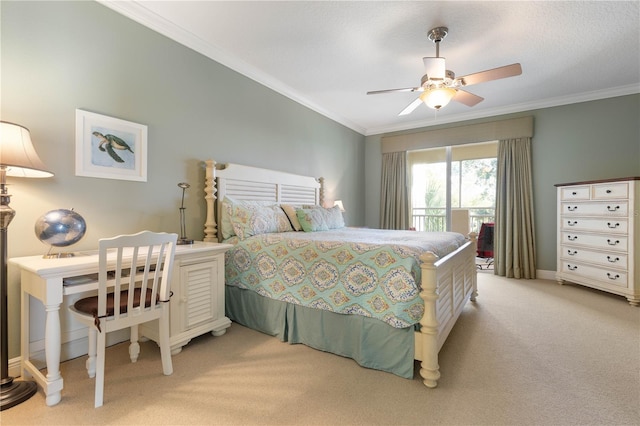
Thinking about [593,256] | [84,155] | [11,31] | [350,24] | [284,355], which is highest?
[350,24]

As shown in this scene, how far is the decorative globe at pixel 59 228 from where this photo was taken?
1712mm

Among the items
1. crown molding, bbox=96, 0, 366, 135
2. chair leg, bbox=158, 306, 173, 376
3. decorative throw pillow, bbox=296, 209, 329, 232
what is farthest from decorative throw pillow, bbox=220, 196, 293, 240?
crown molding, bbox=96, 0, 366, 135

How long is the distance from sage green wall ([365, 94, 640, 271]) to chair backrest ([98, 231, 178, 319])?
16.9ft

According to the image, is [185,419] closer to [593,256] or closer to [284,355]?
[284,355]

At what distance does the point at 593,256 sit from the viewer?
3648mm

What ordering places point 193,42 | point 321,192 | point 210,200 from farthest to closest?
point 321,192 → point 210,200 → point 193,42

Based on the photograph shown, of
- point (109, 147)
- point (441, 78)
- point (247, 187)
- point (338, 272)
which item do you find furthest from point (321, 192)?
point (109, 147)

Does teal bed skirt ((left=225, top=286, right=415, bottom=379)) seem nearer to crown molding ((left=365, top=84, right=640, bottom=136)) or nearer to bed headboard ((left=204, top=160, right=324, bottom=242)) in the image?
bed headboard ((left=204, top=160, right=324, bottom=242))

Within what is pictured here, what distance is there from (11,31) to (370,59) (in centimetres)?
285

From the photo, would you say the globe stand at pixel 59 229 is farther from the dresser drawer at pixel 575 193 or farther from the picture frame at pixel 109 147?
the dresser drawer at pixel 575 193

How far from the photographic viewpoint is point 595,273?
3.62 metres

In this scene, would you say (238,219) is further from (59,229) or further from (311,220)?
(59,229)

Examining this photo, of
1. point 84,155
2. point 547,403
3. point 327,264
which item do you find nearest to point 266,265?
point 327,264

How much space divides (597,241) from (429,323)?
10.9 ft
